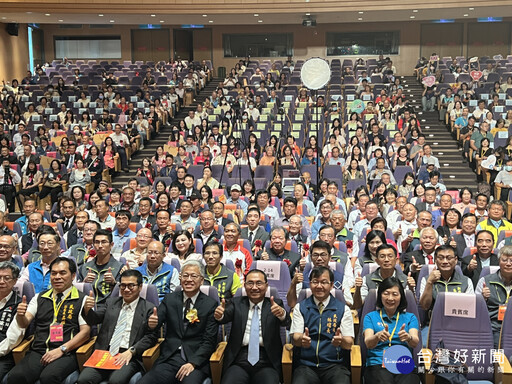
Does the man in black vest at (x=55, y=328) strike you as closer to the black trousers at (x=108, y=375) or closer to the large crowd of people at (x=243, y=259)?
the large crowd of people at (x=243, y=259)

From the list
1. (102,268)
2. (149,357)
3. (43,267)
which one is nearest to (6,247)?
(43,267)

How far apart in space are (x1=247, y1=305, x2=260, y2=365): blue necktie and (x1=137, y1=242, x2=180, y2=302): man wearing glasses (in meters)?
0.87

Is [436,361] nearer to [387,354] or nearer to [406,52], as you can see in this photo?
[387,354]

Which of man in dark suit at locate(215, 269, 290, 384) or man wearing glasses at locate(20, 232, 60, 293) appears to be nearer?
man in dark suit at locate(215, 269, 290, 384)

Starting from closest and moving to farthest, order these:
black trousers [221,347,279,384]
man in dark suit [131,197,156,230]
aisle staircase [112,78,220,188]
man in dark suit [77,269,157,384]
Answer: black trousers [221,347,279,384] → man in dark suit [77,269,157,384] → man in dark suit [131,197,156,230] → aisle staircase [112,78,220,188]

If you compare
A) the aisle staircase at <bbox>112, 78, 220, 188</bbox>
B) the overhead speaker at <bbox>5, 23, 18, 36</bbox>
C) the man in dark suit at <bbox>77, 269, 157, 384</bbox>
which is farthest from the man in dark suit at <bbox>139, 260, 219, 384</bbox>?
the overhead speaker at <bbox>5, 23, 18, 36</bbox>

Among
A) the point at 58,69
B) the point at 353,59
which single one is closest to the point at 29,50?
the point at 58,69

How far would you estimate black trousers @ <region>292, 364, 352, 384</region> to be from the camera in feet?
11.1

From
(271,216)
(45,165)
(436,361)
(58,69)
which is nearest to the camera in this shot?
(436,361)

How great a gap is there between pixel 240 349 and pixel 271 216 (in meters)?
2.97

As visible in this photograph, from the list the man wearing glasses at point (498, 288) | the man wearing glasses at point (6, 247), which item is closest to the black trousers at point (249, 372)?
the man wearing glasses at point (498, 288)

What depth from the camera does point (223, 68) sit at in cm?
1856

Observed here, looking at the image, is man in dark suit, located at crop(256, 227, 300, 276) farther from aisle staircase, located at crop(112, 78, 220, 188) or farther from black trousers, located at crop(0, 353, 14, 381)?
aisle staircase, located at crop(112, 78, 220, 188)

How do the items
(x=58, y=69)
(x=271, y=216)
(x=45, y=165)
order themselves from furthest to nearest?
(x=58, y=69), (x=45, y=165), (x=271, y=216)
